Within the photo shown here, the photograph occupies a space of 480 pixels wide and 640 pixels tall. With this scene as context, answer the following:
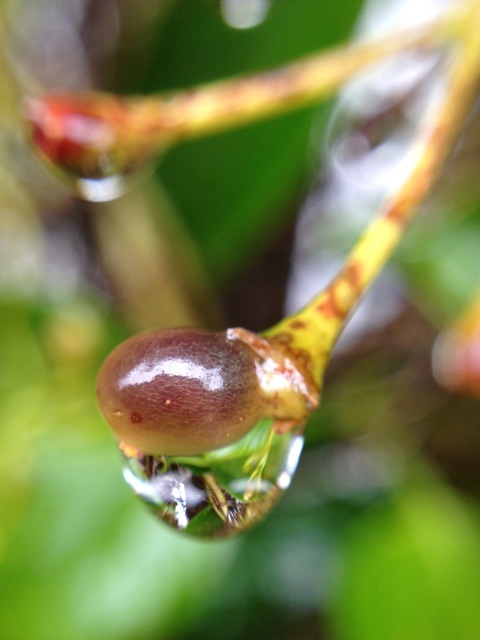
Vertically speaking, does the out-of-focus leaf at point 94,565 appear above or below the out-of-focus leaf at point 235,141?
below

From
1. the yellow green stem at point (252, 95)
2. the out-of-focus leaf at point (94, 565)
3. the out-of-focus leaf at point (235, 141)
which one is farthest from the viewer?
the out-of-focus leaf at point (235, 141)

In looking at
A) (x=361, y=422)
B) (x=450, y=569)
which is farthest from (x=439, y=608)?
(x=361, y=422)

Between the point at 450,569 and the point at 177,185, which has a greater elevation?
the point at 177,185

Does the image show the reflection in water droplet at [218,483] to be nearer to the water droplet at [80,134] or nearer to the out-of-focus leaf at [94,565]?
the water droplet at [80,134]

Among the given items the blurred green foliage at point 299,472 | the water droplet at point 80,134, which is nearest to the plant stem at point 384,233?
the water droplet at point 80,134

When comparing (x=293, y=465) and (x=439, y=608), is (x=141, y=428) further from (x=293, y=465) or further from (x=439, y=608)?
(x=439, y=608)

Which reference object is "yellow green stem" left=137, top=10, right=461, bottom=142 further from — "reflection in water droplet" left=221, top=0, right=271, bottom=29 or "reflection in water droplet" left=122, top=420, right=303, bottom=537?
"reflection in water droplet" left=221, top=0, right=271, bottom=29

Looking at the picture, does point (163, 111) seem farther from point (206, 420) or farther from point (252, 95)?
point (206, 420)

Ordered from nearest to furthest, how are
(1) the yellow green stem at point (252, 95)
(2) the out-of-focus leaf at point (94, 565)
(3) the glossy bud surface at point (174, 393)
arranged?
(3) the glossy bud surface at point (174, 393) → (1) the yellow green stem at point (252, 95) → (2) the out-of-focus leaf at point (94, 565)
